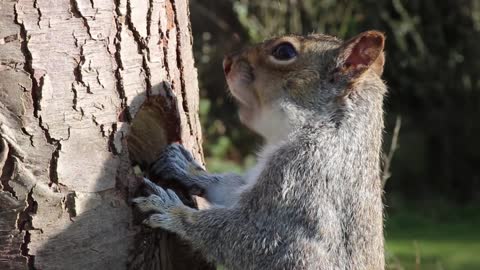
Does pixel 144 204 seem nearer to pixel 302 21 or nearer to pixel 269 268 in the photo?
pixel 269 268

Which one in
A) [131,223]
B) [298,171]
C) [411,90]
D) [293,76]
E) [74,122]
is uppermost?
[411,90]

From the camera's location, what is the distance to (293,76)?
10.4ft

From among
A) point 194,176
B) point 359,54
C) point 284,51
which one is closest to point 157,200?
point 194,176

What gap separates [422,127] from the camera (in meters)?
9.02

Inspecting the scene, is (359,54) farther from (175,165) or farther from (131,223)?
(131,223)

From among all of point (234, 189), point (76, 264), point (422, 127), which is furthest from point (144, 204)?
point (422, 127)

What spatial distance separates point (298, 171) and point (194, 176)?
46 cm

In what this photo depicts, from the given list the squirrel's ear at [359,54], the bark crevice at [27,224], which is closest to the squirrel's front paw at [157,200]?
the bark crevice at [27,224]

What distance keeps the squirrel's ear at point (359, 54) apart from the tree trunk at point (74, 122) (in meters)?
0.60

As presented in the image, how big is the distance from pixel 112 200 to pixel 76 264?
223mm

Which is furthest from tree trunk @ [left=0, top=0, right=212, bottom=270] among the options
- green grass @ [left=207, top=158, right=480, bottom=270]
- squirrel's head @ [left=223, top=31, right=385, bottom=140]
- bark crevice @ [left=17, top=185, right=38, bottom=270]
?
green grass @ [left=207, top=158, right=480, bottom=270]

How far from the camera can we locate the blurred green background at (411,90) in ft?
25.0

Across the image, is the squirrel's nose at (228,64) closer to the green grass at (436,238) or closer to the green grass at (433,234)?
the green grass at (436,238)

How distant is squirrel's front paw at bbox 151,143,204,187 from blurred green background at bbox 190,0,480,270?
12.1 feet
